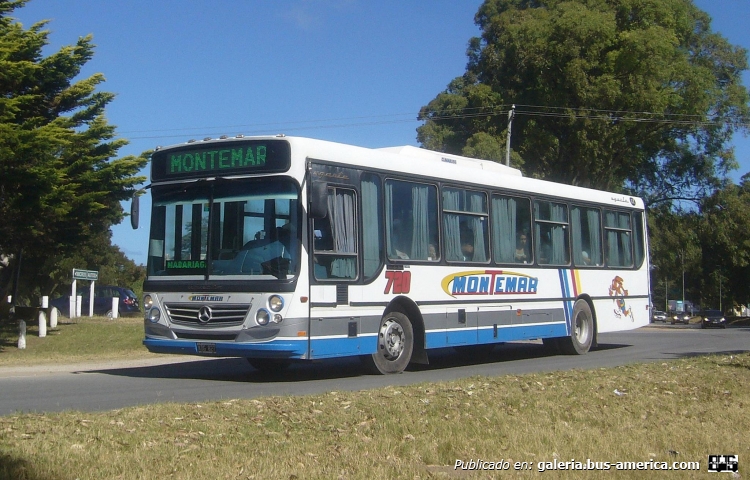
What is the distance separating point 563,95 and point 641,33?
3818 millimetres

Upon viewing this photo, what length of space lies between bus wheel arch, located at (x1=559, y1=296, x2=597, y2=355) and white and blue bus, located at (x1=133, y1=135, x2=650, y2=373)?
7.27 feet

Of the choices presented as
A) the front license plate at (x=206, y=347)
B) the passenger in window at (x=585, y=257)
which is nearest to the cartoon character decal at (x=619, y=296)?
the passenger in window at (x=585, y=257)

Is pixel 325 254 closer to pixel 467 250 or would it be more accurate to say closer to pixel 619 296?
pixel 467 250

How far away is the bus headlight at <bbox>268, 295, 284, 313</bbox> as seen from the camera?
1193 cm

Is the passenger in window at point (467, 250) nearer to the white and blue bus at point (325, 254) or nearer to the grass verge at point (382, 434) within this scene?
the white and blue bus at point (325, 254)

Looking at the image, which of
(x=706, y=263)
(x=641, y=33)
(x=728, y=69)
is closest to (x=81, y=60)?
→ (x=641, y=33)

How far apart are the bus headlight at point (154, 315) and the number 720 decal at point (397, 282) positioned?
3293mm

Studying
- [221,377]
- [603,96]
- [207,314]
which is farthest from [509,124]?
[207,314]

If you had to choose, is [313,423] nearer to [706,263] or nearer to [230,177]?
[230,177]

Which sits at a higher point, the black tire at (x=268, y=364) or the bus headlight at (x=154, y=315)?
the bus headlight at (x=154, y=315)

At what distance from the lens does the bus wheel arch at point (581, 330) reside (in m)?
18.6

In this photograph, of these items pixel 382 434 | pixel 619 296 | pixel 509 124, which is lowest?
pixel 382 434

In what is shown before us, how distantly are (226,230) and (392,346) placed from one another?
3.16 metres

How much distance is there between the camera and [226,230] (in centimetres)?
1250
